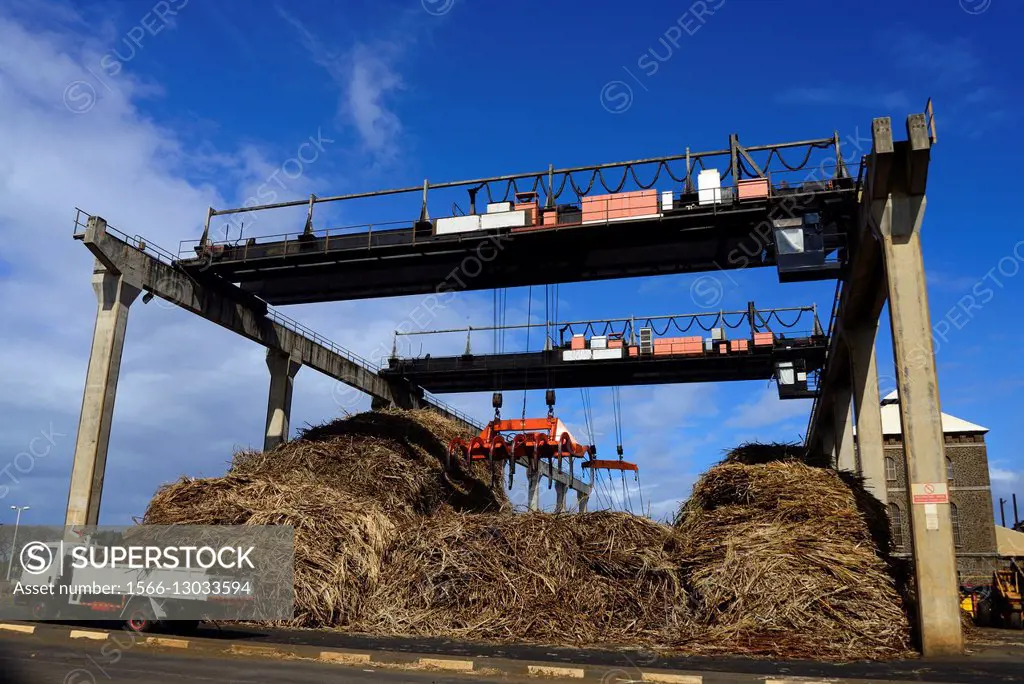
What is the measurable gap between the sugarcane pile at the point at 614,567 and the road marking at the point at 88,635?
10.4ft

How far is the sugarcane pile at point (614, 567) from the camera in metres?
11.6

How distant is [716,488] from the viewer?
15.4 meters

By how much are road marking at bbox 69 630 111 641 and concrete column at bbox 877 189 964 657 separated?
13.1m

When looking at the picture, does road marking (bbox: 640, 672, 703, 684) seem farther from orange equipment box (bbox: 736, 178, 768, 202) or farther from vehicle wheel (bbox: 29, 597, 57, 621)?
orange equipment box (bbox: 736, 178, 768, 202)

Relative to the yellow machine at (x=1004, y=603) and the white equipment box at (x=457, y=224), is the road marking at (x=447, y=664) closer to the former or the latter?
the white equipment box at (x=457, y=224)

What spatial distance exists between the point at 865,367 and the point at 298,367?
19.9m

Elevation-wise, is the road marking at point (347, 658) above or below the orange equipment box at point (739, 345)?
below

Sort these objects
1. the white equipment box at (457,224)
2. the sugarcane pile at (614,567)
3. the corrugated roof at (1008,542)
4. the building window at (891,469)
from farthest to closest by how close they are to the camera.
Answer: the building window at (891,469)
the corrugated roof at (1008,542)
the white equipment box at (457,224)
the sugarcane pile at (614,567)

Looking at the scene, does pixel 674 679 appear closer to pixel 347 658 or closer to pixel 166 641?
pixel 347 658

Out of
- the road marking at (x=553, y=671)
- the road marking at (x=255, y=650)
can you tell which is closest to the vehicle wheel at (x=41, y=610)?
the road marking at (x=255, y=650)

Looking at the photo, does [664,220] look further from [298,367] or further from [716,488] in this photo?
[298,367]

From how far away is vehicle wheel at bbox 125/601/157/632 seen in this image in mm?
12328

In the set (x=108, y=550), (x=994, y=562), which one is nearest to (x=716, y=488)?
(x=108, y=550)

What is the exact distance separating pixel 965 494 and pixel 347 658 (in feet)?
168
